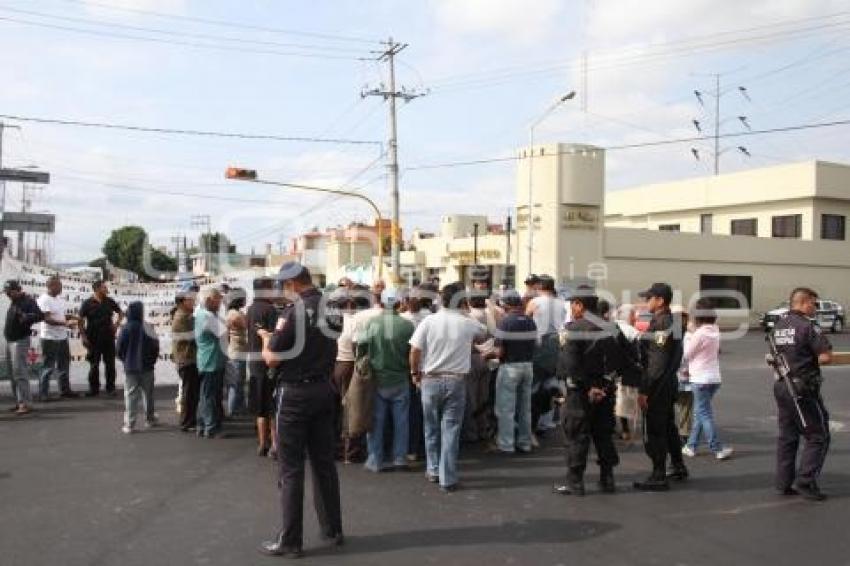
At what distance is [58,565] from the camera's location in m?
5.12

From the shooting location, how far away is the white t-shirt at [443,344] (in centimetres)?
723

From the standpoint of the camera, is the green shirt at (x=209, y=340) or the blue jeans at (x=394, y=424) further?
the green shirt at (x=209, y=340)

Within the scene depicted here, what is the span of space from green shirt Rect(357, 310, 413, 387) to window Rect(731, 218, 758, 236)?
138ft

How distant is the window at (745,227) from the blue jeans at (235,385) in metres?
41.0

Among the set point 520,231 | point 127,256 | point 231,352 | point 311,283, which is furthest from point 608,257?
point 127,256

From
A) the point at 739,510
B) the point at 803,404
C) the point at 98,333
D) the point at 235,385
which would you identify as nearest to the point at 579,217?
the point at 98,333

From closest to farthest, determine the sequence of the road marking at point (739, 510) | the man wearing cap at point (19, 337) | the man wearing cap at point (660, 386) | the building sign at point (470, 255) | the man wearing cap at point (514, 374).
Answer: the road marking at point (739, 510) < the man wearing cap at point (660, 386) < the man wearing cap at point (514, 374) < the man wearing cap at point (19, 337) < the building sign at point (470, 255)

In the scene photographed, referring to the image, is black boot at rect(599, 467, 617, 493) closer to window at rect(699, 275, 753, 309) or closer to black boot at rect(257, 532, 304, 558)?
black boot at rect(257, 532, 304, 558)

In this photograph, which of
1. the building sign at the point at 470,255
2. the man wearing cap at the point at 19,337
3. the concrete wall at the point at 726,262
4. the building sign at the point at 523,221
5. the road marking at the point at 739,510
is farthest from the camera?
the building sign at the point at 470,255

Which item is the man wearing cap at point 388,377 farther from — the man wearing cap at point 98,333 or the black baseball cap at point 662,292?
the man wearing cap at point 98,333

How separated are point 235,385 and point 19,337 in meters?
3.35

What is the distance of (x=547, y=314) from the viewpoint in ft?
30.9

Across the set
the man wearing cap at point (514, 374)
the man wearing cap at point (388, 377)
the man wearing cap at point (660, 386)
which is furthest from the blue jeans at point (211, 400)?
the man wearing cap at point (660, 386)

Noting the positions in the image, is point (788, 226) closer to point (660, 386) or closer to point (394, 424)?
point (660, 386)
